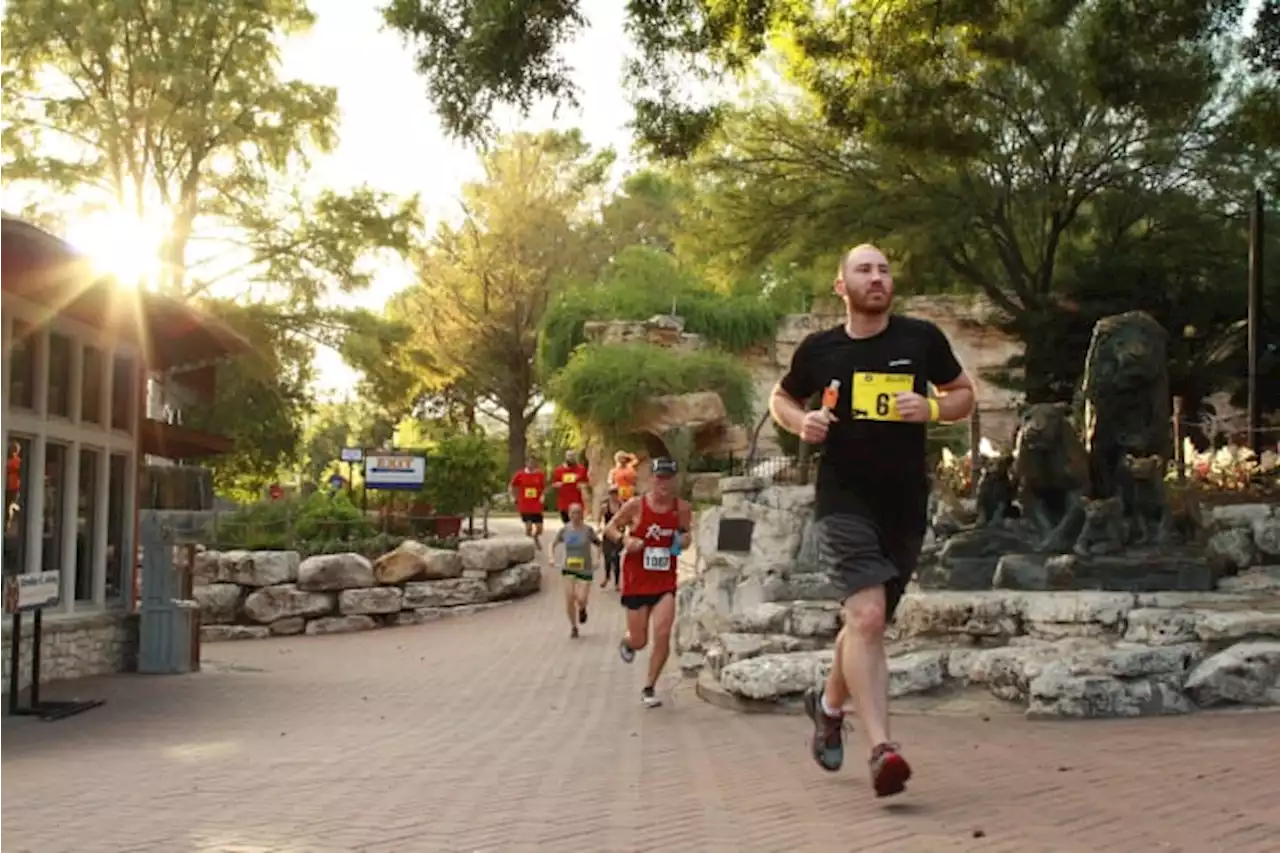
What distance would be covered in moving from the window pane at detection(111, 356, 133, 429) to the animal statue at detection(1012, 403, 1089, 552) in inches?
321

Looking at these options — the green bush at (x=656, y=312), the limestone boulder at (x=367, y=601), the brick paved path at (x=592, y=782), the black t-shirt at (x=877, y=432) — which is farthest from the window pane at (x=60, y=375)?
the green bush at (x=656, y=312)

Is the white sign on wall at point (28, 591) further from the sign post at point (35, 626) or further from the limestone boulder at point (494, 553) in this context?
the limestone boulder at point (494, 553)

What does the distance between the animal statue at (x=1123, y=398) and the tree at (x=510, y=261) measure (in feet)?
143

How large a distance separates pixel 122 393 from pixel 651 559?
659 cm

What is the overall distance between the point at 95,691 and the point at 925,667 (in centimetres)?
675

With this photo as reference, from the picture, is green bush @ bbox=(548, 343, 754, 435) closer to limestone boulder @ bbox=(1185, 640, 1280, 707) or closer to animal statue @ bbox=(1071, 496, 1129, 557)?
animal statue @ bbox=(1071, 496, 1129, 557)

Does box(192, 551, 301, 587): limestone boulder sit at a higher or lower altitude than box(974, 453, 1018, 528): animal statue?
lower

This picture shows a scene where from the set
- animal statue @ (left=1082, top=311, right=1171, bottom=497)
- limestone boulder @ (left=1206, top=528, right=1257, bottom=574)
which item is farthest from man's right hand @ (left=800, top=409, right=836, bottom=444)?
limestone boulder @ (left=1206, top=528, right=1257, bottom=574)

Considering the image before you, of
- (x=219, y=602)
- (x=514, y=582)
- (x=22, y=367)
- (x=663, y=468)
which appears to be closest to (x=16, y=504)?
(x=22, y=367)

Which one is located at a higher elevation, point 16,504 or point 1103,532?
point 16,504

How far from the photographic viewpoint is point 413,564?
2162cm

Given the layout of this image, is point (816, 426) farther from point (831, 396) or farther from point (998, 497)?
point (998, 497)

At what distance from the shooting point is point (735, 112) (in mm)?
26062

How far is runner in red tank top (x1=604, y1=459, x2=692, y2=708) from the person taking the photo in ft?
33.5
